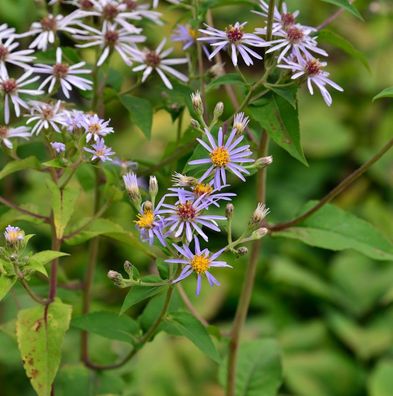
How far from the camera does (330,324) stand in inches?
114

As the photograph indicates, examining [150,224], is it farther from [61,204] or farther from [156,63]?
[156,63]

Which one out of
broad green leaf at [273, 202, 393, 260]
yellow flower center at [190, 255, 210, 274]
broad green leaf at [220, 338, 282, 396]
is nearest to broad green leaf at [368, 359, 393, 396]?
broad green leaf at [220, 338, 282, 396]

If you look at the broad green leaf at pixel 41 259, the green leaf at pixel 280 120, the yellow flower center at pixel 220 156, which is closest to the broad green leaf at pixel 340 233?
the green leaf at pixel 280 120

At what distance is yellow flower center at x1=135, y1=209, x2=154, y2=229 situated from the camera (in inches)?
42.9

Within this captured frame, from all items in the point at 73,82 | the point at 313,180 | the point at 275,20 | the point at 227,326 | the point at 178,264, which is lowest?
the point at 227,326

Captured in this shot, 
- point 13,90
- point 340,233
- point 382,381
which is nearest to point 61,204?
point 13,90

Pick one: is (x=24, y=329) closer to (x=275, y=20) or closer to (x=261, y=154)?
(x=261, y=154)

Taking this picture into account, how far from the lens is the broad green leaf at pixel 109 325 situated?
4.53 feet

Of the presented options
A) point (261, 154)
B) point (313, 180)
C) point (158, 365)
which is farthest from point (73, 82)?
point (313, 180)

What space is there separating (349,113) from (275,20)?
2.38 metres

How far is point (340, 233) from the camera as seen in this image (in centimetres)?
150

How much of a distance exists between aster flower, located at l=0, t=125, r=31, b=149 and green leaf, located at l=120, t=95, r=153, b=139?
204 millimetres

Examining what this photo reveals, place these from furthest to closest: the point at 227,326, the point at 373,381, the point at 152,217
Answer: the point at 227,326 < the point at 373,381 < the point at 152,217

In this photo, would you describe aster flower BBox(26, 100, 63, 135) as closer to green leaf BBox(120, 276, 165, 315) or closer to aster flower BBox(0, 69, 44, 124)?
aster flower BBox(0, 69, 44, 124)
